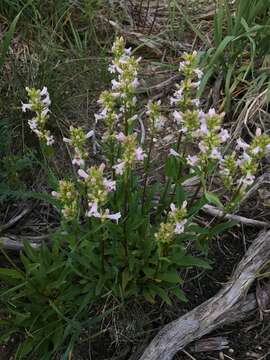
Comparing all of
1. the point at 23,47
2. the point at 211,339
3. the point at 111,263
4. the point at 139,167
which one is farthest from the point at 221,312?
the point at 23,47

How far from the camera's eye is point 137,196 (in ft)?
8.48

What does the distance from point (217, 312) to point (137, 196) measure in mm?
645

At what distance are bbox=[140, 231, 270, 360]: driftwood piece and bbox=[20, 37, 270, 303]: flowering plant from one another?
0.17 m

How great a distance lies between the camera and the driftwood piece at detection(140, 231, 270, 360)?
2471 millimetres

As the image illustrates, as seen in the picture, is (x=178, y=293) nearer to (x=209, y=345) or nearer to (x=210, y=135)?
(x=209, y=345)

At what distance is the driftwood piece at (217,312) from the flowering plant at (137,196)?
172mm

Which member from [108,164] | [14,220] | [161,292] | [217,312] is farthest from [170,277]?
[14,220]

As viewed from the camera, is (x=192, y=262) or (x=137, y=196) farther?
(x=137, y=196)

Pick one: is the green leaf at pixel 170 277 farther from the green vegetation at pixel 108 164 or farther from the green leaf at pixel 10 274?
the green leaf at pixel 10 274

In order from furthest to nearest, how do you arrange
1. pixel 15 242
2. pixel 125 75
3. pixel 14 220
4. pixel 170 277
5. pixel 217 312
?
→ pixel 14 220 → pixel 15 242 → pixel 217 312 → pixel 170 277 → pixel 125 75

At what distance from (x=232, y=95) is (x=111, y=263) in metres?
1.53

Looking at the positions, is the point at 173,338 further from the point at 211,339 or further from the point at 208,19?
the point at 208,19

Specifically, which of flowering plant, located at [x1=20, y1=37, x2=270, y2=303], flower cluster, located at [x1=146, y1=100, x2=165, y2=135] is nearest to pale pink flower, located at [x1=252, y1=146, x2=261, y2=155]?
flowering plant, located at [x1=20, y1=37, x2=270, y2=303]

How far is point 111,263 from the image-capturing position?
8.09ft
